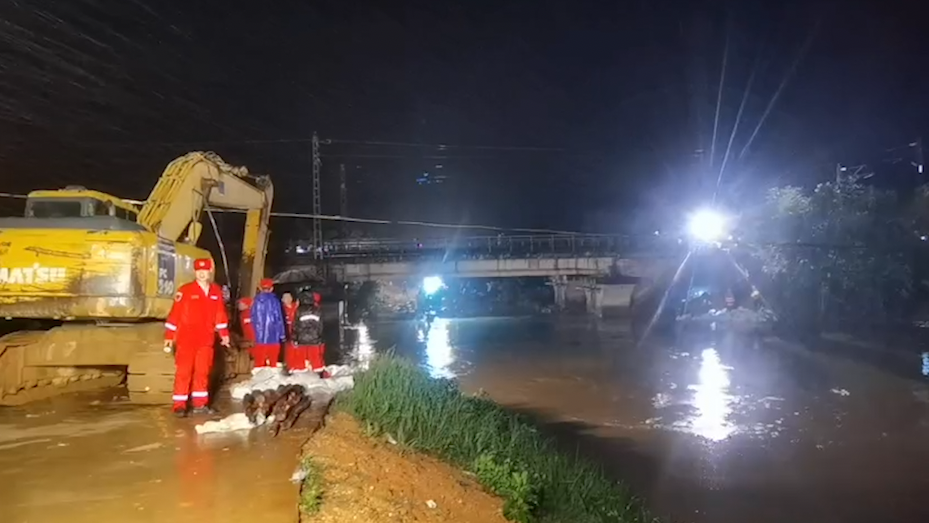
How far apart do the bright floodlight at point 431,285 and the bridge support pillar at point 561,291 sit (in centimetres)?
938

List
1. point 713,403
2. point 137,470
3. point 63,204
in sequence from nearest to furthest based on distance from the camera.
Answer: point 137,470 → point 63,204 → point 713,403

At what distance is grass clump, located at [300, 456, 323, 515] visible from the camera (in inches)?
242

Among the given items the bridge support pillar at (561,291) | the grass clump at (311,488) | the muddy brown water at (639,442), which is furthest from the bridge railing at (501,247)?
the grass clump at (311,488)

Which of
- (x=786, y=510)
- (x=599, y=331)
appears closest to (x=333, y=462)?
(x=786, y=510)

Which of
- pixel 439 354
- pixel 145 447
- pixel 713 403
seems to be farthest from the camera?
pixel 439 354

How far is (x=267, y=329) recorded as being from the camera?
44.8 feet

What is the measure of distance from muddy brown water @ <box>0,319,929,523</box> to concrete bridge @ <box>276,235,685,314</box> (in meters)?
24.0

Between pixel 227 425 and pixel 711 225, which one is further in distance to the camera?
pixel 711 225

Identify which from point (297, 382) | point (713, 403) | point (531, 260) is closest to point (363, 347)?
point (713, 403)

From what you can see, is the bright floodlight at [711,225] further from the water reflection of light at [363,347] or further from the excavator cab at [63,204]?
the excavator cab at [63,204]

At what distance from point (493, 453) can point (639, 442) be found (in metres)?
6.00

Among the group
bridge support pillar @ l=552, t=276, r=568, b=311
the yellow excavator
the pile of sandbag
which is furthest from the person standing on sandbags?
bridge support pillar @ l=552, t=276, r=568, b=311

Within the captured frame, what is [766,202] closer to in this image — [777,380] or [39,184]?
[777,380]

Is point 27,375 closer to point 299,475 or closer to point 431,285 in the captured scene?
point 299,475
